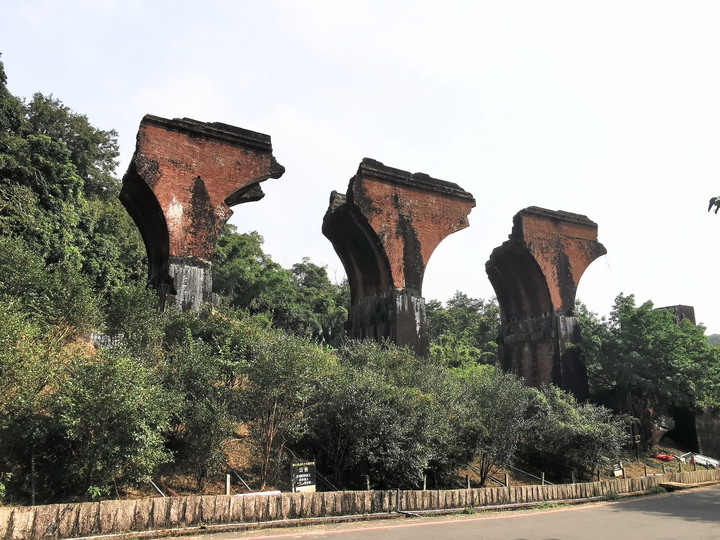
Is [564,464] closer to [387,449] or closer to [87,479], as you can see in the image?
[387,449]

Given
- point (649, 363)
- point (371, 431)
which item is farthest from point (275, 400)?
point (649, 363)

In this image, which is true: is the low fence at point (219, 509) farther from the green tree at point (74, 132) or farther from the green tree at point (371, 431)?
the green tree at point (74, 132)

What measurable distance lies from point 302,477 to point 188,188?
7.76m

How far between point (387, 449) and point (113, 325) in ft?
19.1

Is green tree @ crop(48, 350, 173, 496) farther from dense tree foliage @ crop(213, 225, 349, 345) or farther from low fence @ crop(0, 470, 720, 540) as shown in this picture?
dense tree foliage @ crop(213, 225, 349, 345)

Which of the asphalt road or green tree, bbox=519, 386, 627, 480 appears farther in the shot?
green tree, bbox=519, 386, 627, 480

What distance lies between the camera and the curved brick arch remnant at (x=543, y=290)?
63.3ft

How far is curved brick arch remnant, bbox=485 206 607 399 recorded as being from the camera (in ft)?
63.3

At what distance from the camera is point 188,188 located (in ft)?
46.6

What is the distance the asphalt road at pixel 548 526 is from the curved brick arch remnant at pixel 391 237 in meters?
6.32

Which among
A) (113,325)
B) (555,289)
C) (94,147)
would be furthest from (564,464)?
(94,147)

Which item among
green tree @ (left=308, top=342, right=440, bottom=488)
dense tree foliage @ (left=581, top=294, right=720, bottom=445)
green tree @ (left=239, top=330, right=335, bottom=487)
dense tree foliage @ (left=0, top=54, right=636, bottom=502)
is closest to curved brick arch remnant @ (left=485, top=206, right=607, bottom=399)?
dense tree foliage @ (left=581, top=294, right=720, bottom=445)

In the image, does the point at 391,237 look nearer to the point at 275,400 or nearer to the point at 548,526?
the point at 275,400

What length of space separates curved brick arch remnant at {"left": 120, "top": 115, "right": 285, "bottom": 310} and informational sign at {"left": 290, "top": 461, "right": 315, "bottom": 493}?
5.42m
